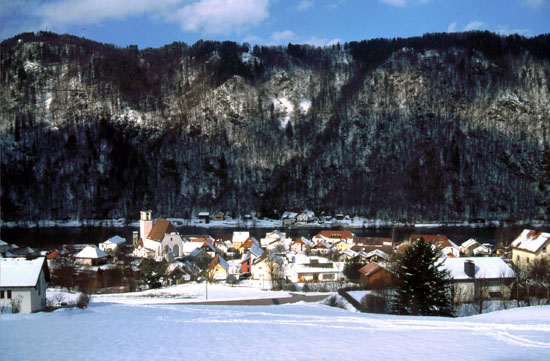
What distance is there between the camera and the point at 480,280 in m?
18.3

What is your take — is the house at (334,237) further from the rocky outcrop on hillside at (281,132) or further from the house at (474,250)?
the rocky outcrop on hillside at (281,132)

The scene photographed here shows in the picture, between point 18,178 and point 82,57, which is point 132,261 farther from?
point 82,57

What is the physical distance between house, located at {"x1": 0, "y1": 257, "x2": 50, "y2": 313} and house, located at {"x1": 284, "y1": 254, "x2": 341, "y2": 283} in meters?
16.4

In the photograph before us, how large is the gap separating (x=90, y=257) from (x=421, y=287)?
2610 centimetres

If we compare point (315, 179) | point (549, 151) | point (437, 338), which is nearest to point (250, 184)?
point (315, 179)

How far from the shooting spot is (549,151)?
8719 cm

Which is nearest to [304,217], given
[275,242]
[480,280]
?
[275,242]

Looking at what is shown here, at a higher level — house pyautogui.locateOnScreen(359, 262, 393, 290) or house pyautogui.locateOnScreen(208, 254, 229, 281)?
house pyautogui.locateOnScreen(359, 262, 393, 290)

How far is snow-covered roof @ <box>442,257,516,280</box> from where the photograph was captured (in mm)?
18609

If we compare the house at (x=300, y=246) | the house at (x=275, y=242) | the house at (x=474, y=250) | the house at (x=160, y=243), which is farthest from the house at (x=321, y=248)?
the house at (x=160, y=243)

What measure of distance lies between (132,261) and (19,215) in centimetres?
5122

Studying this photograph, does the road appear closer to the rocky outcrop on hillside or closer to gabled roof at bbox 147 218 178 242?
gabled roof at bbox 147 218 178 242

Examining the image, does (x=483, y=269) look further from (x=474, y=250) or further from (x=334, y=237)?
(x=334, y=237)

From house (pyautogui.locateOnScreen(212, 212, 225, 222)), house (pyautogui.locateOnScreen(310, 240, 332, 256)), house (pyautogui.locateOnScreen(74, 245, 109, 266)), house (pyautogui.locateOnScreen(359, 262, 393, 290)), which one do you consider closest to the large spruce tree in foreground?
house (pyautogui.locateOnScreen(359, 262, 393, 290))
